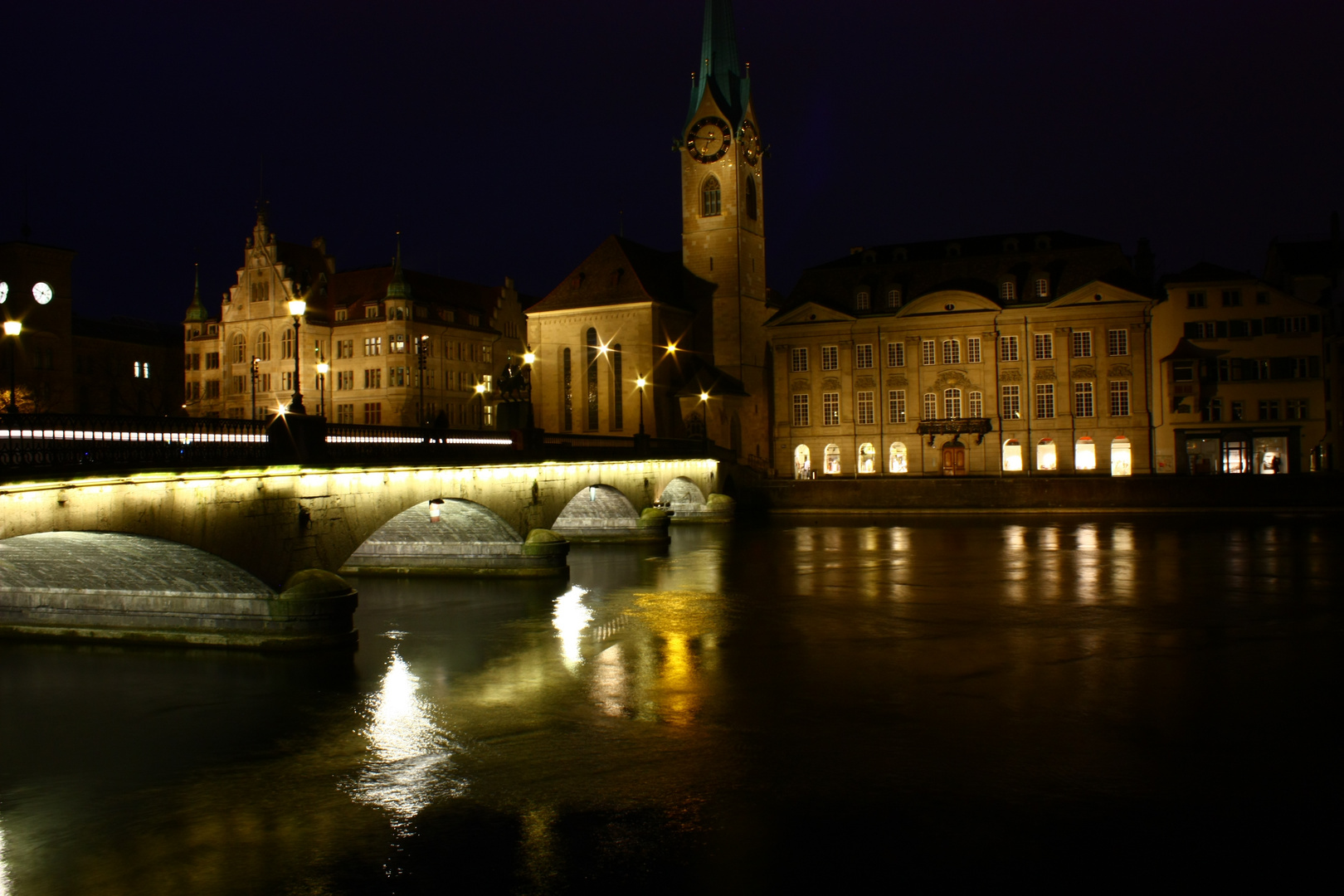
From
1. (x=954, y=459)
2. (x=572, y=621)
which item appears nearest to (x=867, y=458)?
(x=954, y=459)

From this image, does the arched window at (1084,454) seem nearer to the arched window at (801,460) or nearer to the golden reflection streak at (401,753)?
the arched window at (801,460)

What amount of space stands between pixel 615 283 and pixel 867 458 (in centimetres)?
1788

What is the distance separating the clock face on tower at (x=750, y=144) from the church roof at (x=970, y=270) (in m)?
8.27

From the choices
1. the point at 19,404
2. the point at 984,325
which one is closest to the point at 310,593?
the point at 19,404

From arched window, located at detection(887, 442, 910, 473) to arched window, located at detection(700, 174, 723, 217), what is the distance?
59.1ft

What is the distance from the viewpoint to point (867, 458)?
6612 centimetres

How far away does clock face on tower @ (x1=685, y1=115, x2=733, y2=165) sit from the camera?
225ft

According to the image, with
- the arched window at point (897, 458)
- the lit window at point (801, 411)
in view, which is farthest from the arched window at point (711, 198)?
the arched window at point (897, 458)

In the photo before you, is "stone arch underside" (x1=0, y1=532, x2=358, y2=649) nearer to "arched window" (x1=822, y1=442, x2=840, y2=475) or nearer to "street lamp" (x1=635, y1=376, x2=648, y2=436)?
"street lamp" (x1=635, y1=376, x2=648, y2=436)

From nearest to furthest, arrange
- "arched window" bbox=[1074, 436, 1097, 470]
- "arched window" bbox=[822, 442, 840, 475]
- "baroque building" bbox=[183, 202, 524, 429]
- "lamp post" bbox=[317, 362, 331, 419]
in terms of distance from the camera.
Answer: "lamp post" bbox=[317, 362, 331, 419] → "arched window" bbox=[1074, 436, 1097, 470] → "arched window" bbox=[822, 442, 840, 475] → "baroque building" bbox=[183, 202, 524, 429]

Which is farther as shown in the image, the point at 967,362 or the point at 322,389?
the point at 967,362

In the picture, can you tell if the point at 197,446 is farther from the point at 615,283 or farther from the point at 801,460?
the point at 801,460

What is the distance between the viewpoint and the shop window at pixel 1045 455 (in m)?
62.3

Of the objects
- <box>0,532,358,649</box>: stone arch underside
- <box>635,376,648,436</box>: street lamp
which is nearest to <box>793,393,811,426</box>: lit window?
<box>635,376,648,436</box>: street lamp
